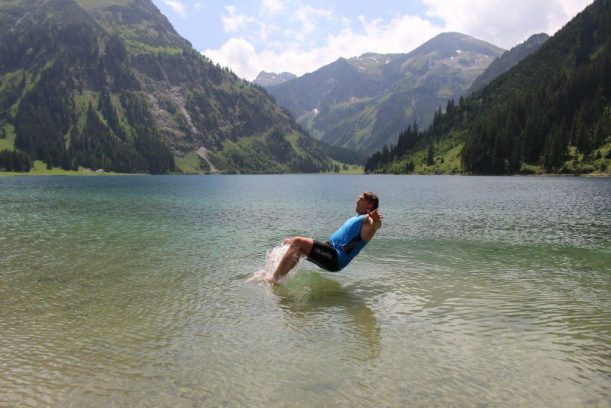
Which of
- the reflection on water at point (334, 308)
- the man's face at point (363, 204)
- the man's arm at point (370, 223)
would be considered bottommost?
the reflection on water at point (334, 308)

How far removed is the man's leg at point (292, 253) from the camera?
56.5 ft

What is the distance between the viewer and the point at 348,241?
17328 mm

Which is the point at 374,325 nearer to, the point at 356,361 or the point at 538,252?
the point at 356,361

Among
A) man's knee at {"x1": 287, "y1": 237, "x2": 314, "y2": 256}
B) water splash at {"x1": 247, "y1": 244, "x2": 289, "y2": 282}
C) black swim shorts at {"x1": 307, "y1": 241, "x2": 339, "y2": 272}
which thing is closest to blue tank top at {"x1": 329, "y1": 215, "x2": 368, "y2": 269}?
black swim shorts at {"x1": 307, "y1": 241, "x2": 339, "y2": 272}

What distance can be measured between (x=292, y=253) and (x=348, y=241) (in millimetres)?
2245

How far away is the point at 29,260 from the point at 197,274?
9183 mm

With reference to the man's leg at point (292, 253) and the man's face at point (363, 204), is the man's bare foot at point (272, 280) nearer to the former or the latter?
the man's leg at point (292, 253)

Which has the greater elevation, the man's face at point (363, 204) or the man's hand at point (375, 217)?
the man's face at point (363, 204)

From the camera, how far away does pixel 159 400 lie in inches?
331

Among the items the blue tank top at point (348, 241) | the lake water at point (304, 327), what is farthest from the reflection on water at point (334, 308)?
the blue tank top at point (348, 241)

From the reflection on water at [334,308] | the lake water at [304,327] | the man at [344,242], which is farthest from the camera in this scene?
the man at [344,242]

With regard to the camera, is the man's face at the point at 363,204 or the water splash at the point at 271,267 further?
the water splash at the point at 271,267

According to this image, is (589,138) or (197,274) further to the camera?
(589,138)

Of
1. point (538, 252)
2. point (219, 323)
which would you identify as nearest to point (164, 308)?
point (219, 323)
